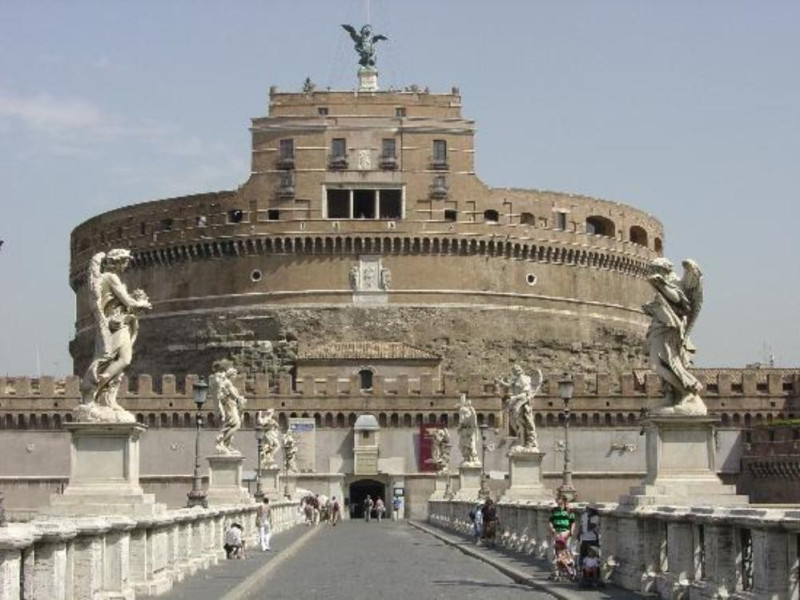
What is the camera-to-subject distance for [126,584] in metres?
12.0

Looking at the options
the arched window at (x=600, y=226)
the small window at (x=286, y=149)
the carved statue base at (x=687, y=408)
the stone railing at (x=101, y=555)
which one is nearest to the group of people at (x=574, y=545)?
the carved statue base at (x=687, y=408)

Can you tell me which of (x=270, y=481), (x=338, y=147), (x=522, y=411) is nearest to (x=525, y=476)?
(x=522, y=411)

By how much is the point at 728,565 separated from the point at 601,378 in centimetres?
5580

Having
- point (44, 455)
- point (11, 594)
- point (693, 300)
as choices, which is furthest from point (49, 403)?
point (11, 594)

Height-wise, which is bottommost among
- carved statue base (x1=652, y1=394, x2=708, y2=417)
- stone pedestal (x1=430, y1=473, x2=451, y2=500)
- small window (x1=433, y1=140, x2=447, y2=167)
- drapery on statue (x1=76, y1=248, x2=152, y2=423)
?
stone pedestal (x1=430, y1=473, x2=451, y2=500)

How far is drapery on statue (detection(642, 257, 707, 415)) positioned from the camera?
14016 millimetres

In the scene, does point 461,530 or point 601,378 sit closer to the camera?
point 461,530

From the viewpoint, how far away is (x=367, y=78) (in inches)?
3226

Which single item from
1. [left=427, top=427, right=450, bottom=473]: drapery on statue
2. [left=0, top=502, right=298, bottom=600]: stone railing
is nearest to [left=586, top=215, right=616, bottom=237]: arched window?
[left=427, top=427, right=450, bottom=473]: drapery on statue

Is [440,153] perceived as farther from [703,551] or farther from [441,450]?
[703,551]

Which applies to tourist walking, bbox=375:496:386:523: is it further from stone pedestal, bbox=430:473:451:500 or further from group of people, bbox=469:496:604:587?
group of people, bbox=469:496:604:587

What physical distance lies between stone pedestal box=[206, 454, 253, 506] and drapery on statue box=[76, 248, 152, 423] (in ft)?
44.9

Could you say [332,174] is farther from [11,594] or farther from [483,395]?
[11,594]

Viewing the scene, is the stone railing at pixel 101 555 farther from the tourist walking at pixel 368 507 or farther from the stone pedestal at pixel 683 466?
the tourist walking at pixel 368 507
